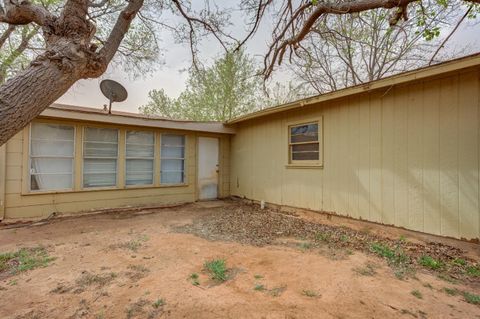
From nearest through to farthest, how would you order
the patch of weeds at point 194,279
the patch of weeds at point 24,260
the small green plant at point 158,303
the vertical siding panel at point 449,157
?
the small green plant at point 158,303 → the patch of weeds at point 194,279 → the patch of weeds at point 24,260 → the vertical siding panel at point 449,157

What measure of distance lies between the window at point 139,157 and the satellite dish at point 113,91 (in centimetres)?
96

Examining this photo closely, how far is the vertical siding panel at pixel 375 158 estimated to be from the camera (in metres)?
4.11

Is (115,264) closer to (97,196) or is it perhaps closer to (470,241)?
(97,196)

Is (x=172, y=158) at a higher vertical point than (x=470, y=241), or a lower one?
higher

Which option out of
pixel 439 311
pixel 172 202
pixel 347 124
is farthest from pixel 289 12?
pixel 172 202

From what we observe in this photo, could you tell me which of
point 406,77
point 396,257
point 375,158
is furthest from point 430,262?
point 406,77

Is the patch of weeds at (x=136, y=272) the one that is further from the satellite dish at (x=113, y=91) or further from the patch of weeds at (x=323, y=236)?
the satellite dish at (x=113, y=91)

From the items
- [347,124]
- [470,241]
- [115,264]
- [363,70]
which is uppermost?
[363,70]

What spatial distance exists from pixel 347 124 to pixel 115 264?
4558mm

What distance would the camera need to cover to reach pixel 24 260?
3021 millimetres

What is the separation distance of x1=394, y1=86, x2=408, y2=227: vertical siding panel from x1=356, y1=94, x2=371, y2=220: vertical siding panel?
1.51 feet

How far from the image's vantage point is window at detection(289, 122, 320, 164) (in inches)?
207

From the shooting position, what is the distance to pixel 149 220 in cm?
517

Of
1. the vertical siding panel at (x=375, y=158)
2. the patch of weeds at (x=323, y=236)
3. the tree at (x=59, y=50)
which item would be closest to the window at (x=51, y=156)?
the tree at (x=59, y=50)
